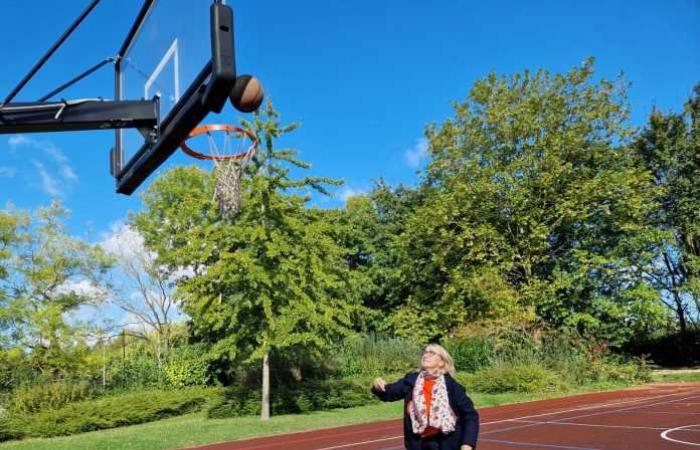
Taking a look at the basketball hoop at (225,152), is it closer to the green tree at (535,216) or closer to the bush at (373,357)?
the bush at (373,357)

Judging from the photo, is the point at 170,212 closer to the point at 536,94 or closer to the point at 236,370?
the point at 236,370

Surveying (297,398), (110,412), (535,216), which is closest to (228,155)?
(297,398)

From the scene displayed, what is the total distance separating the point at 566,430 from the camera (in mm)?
11352

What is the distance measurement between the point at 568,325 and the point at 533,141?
26.2 ft

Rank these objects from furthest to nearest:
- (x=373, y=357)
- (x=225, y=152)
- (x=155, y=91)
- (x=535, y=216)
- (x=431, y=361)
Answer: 1. (x=535, y=216)
2. (x=373, y=357)
3. (x=225, y=152)
4. (x=431, y=361)
5. (x=155, y=91)

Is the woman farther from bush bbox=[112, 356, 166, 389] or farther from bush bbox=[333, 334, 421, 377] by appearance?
bush bbox=[112, 356, 166, 389]

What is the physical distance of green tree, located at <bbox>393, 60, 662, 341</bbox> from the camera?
2469 cm

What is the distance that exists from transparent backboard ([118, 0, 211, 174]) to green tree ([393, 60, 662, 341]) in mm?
22202

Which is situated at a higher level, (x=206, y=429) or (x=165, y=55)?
(x=165, y=55)

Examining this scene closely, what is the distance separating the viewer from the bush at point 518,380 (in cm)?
1972

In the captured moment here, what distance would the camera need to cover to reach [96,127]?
142 inches

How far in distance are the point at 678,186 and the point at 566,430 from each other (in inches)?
823

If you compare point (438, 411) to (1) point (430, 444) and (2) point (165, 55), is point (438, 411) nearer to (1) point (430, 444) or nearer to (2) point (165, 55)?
(1) point (430, 444)

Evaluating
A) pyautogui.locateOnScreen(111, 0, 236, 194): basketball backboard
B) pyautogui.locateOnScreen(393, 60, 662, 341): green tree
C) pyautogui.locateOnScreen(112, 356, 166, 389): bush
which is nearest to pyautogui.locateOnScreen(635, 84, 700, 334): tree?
pyautogui.locateOnScreen(393, 60, 662, 341): green tree
